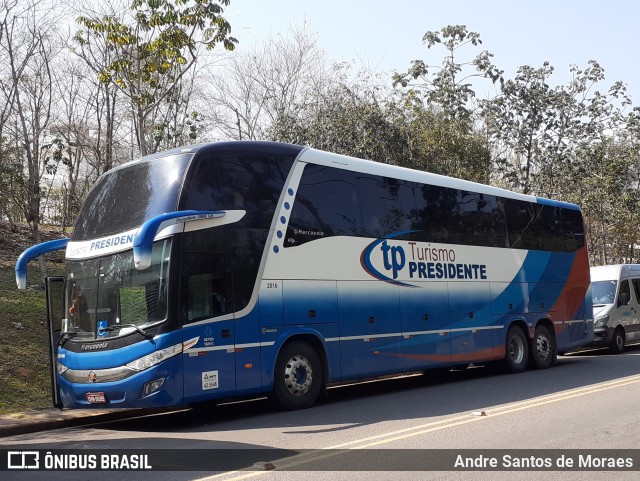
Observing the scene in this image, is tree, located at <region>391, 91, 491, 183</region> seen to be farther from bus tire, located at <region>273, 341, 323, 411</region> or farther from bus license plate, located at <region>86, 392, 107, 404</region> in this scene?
bus license plate, located at <region>86, 392, 107, 404</region>

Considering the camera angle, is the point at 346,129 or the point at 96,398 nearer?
the point at 96,398

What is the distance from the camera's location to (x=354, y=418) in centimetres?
1102

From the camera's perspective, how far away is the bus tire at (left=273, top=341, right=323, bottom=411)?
1197cm

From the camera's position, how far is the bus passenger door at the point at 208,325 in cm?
1077

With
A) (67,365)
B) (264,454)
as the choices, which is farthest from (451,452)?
(67,365)

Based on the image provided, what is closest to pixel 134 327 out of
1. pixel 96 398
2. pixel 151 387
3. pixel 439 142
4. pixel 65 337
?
pixel 151 387

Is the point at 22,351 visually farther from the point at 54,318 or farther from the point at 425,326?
the point at 425,326

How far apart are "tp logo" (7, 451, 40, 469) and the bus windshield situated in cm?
209

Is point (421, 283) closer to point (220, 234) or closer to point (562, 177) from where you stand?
point (220, 234)

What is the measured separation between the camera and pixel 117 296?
10930 mm

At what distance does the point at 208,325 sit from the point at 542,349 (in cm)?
1023

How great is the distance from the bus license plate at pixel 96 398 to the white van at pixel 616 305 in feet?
53.6

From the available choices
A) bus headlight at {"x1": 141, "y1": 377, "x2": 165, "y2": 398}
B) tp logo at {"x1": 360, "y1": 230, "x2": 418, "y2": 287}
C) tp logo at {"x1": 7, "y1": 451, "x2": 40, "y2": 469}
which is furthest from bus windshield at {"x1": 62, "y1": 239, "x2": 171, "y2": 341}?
tp logo at {"x1": 360, "y1": 230, "x2": 418, "y2": 287}

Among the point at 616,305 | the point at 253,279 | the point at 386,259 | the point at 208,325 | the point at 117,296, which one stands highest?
the point at 386,259
